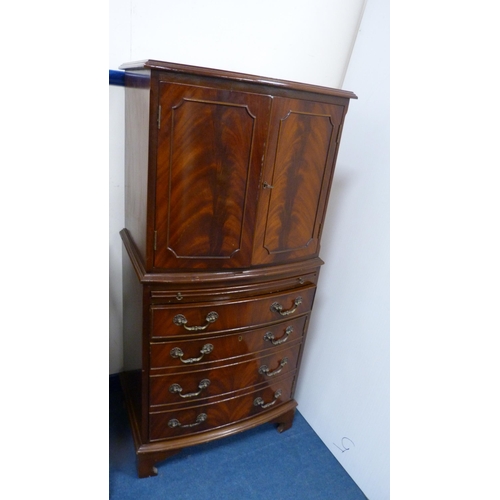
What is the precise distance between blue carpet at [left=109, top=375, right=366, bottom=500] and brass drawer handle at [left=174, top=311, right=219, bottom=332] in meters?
0.71

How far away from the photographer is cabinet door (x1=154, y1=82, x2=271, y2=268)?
92cm

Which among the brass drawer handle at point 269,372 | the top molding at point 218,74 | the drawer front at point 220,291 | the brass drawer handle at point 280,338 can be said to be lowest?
the brass drawer handle at point 269,372

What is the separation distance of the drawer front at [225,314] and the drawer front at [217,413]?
1.15 feet

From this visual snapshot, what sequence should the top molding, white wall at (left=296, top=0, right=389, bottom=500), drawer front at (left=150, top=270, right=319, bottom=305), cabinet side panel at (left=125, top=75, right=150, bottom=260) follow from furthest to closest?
white wall at (left=296, top=0, right=389, bottom=500) → drawer front at (left=150, top=270, right=319, bottom=305) → cabinet side panel at (left=125, top=75, right=150, bottom=260) → the top molding

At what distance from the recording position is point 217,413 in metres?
1.37

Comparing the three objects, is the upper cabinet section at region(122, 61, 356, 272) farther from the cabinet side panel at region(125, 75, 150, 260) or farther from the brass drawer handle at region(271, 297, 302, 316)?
the brass drawer handle at region(271, 297, 302, 316)

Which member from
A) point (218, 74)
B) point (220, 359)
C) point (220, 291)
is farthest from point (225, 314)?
point (218, 74)

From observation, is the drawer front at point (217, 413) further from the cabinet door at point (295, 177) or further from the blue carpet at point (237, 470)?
the cabinet door at point (295, 177)

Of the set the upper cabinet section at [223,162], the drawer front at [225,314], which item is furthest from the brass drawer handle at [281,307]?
the upper cabinet section at [223,162]

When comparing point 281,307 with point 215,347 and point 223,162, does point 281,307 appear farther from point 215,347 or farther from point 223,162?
point 223,162

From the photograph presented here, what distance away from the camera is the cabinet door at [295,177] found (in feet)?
3.46

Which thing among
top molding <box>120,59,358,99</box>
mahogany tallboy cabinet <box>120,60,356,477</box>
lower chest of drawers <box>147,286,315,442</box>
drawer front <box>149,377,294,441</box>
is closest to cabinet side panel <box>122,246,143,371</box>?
mahogany tallboy cabinet <box>120,60,356,477</box>
